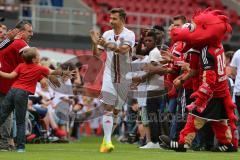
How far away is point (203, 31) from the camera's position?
11359mm

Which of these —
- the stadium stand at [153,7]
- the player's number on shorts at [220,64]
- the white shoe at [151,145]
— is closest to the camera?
the player's number on shorts at [220,64]

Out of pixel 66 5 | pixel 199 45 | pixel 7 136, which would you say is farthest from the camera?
pixel 66 5

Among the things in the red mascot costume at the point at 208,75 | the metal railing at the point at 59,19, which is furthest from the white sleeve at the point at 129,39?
the metal railing at the point at 59,19

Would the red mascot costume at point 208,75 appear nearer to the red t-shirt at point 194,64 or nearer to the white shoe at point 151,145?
the red t-shirt at point 194,64

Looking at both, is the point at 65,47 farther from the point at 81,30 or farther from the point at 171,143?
the point at 171,143

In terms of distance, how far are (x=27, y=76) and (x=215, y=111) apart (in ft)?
9.42

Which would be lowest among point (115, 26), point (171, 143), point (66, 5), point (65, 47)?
point (171, 143)

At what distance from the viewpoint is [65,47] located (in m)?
25.0

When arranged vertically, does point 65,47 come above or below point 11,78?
above

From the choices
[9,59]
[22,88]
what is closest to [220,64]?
[22,88]

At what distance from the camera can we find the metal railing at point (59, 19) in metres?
25.3

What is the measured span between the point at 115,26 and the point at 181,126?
1.98m

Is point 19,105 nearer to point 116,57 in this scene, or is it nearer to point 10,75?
point 10,75

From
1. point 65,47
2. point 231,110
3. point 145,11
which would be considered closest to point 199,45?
point 231,110
